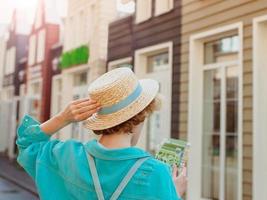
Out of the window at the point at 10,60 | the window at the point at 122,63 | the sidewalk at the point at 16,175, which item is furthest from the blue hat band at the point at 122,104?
the window at the point at 10,60

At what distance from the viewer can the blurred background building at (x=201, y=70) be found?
20.4 feet

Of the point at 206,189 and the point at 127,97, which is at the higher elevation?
the point at 127,97

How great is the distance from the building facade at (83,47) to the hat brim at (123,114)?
30.2 ft

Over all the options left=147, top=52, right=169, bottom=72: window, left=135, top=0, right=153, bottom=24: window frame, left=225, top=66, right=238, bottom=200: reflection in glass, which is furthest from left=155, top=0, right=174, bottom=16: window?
left=225, top=66, right=238, bottom=200: reflection in glass

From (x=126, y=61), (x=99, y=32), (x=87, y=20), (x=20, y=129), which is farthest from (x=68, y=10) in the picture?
(x=20, y=129)

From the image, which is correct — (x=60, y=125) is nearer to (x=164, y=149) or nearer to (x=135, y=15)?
(x=164, y=149)

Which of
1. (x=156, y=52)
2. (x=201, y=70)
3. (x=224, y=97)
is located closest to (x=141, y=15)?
(x=156, y=52)

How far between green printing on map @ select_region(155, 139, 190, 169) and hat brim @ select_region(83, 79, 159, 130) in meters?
0.20

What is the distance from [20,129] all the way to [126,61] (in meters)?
7.98

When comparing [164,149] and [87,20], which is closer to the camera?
[164,149]

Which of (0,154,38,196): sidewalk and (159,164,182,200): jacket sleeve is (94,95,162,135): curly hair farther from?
(0,154,38,196): sidewalk

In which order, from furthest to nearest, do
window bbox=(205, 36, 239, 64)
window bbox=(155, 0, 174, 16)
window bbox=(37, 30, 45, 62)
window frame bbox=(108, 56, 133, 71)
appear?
window bbox=(37, 30, 45, 62), window frame bbox=(108, 56, 133, 71), window bbox=(155, 0, 174, 16), window bbox=(205, 36, 239, 64)

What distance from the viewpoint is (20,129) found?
1.91 meters

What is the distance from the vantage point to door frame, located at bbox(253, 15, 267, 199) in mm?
6023
